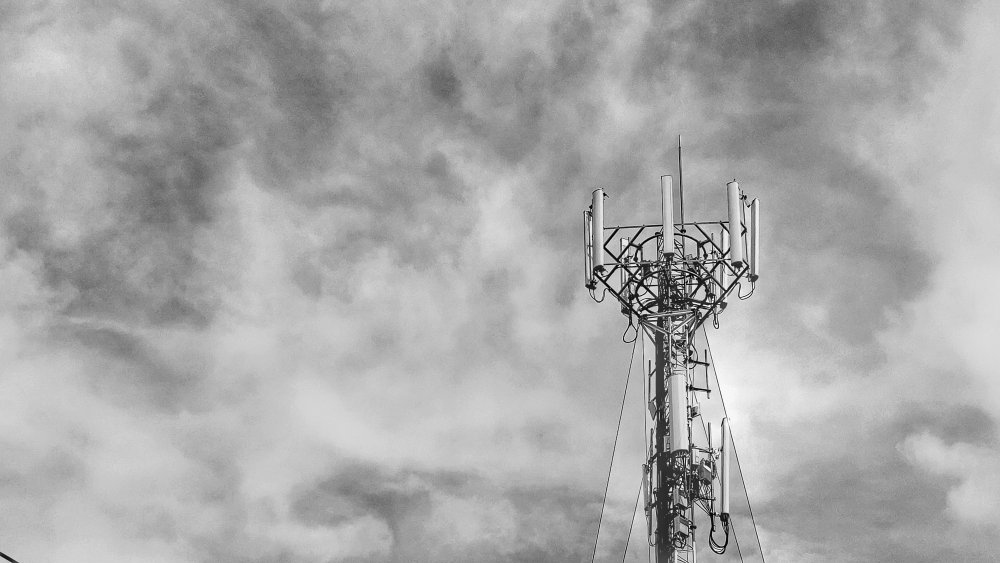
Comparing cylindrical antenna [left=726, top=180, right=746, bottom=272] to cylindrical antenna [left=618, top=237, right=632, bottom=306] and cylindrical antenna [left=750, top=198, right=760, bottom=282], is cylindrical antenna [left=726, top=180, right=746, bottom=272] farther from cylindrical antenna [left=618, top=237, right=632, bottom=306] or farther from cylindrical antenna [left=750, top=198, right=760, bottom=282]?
cylindrical antenna [left=618, top=237, right=632, bottom=306]

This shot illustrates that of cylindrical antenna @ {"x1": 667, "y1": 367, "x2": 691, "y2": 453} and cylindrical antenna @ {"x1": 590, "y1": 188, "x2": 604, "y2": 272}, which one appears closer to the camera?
cylindrical antenna @ {"x1": 667, "y1": 367, "x2": 691, "y2": 453}

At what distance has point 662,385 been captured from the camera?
1155 inches

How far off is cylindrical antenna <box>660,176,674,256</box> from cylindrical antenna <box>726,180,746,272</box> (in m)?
1.80

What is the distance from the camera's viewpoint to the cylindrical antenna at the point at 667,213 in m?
28.4

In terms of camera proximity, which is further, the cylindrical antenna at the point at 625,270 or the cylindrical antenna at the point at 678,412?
the cylindrical antenna at the point at 625,270

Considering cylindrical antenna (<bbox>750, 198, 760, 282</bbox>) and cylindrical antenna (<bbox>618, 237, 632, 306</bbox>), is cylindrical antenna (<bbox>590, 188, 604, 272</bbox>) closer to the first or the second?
cylindrical antenna (<bbox>618, 237, 632, 306</bbox>)

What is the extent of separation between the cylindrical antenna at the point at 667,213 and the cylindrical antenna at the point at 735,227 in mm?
1805

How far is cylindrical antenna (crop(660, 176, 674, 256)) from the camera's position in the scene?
1119 inches

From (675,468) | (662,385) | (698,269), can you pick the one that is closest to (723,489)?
(675,468)

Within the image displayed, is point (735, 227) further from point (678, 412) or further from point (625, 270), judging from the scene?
point (678, 412)

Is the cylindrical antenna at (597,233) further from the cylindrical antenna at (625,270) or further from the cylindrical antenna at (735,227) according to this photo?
the cylindrical antenna at (735,227)

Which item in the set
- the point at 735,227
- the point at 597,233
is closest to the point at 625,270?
the point at 597,233

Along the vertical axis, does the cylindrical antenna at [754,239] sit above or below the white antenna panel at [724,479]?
above

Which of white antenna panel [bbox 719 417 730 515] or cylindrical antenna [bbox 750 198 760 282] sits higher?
cylindrical antenna [bbox 750 198 760 282]
